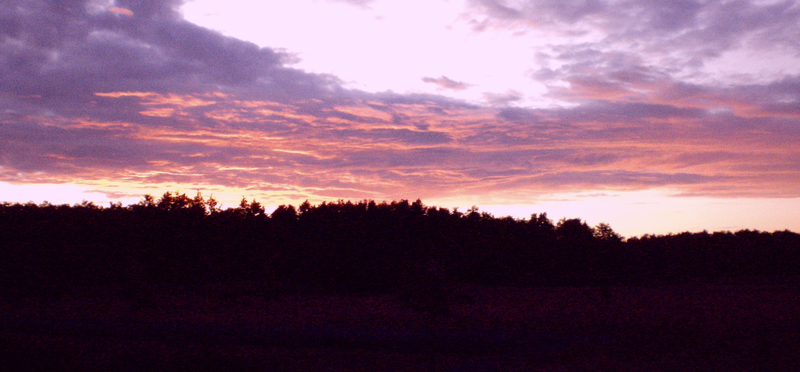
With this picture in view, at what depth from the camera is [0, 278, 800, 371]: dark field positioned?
45.7ft

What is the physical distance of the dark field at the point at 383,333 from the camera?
45.7ft

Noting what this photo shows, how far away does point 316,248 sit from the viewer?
40312mm

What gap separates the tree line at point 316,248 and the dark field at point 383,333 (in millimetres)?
4062

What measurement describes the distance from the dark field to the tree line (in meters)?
4.06

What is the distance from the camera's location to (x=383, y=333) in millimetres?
19703

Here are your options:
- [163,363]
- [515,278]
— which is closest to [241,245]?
[515,278]

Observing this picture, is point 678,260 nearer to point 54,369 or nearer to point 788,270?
point 788,270

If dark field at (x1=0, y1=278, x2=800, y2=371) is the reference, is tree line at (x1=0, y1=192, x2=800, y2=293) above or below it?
above

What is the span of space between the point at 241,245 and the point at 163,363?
29972 millimetres

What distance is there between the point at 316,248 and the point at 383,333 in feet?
70.0

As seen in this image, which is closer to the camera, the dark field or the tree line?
the dark field

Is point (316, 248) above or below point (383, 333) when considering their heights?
above

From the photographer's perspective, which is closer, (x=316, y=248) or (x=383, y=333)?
(x=383, y=333)

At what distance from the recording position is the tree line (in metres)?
36.1
